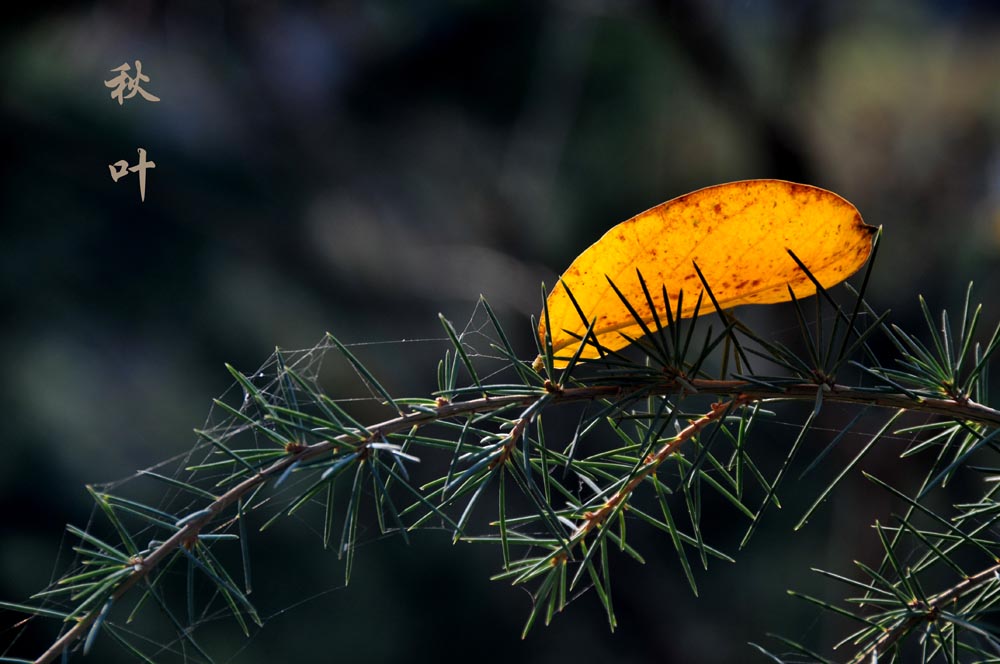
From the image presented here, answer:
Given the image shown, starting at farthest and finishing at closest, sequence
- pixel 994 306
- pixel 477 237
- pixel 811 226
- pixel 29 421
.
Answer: pixel 477 237, pixel 29 421, pixel 994 306, pixel 811 226

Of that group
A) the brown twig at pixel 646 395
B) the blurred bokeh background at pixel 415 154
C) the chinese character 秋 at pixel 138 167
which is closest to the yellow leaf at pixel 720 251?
the brown twig at pixel 646 395

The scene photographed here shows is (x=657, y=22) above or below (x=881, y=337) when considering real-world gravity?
above

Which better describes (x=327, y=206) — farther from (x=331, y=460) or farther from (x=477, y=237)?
(x=331, y=460)

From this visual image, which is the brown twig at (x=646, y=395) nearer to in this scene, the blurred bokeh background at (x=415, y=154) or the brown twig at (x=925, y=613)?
the brown twig at (x=925, y=613)

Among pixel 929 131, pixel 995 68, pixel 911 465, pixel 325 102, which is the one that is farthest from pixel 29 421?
pixel 995 68

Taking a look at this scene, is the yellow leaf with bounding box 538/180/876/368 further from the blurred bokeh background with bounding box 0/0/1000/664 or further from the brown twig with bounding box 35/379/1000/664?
the blurred bokeh background with bounding box 0/0/1000/664

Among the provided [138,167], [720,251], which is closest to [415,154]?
[138,167]

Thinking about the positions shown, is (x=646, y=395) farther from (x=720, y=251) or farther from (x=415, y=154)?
(x=415, y=154)
